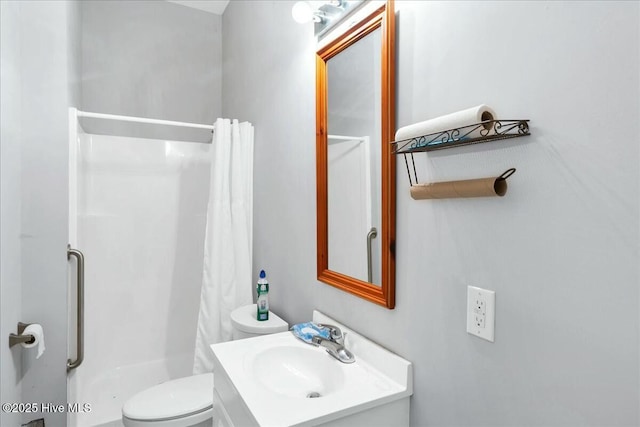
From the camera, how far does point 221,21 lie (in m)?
2.82

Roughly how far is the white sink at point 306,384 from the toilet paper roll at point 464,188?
510mm

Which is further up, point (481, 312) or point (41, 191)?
point (41, 191)

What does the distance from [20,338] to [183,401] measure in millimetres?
669

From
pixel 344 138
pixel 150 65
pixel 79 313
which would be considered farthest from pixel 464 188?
pixel 150 65

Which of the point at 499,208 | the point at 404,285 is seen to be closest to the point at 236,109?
the point at 404,285

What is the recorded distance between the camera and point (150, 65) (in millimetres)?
2557

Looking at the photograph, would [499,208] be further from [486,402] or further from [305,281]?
[305,281]

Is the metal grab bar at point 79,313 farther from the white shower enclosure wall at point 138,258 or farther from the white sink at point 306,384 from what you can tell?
the white sink at point 306,384

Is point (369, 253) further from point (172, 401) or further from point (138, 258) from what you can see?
point (138, 258)

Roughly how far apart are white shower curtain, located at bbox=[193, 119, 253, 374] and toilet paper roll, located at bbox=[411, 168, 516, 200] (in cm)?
135

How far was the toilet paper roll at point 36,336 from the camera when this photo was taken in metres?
1.36

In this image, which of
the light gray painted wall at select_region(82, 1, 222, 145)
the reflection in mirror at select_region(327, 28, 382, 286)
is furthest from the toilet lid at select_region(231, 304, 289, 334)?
the light gray painted wall at select_region(82, 1, 222, 145)

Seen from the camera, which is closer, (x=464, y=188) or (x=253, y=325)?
(x=464, y=188)

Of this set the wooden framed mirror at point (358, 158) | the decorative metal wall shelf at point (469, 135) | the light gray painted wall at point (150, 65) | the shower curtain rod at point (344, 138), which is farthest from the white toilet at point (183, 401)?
the light gray painted wall at point (150, 65)
